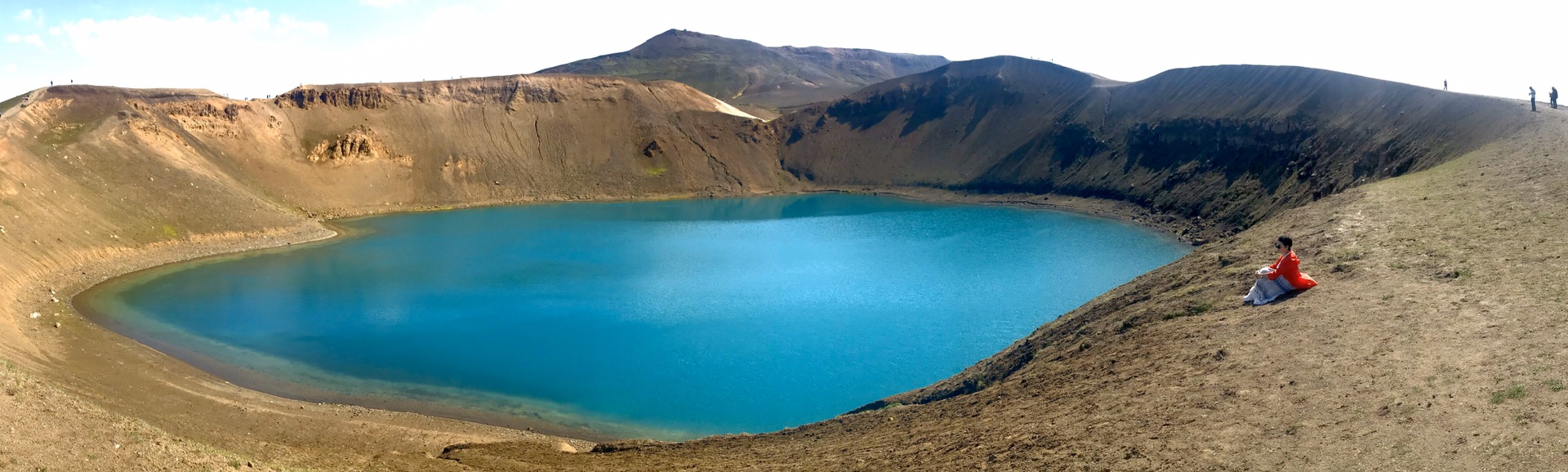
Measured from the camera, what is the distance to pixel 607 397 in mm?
22453

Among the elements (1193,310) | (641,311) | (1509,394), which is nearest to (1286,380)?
(1509,394)

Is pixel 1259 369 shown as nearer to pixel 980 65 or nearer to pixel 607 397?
pixel 607 397

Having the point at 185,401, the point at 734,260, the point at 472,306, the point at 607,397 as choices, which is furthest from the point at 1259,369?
the point at 734,260

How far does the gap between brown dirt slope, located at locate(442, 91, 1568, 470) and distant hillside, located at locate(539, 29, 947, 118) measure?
10927 cm

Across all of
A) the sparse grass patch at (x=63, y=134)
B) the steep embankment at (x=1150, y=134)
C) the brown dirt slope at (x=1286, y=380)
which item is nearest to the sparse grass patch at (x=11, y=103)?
the sparse grass patch at (x=63, y=134)

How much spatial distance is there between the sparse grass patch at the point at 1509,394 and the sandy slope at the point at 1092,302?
6 cm

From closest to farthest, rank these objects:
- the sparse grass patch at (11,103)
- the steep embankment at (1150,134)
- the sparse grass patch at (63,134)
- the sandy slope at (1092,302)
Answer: the sandy slope at (1092,302), the steep embankment at (1150,134), the sparse grass patch at (63,134), the sparse grass patch at (11,103)

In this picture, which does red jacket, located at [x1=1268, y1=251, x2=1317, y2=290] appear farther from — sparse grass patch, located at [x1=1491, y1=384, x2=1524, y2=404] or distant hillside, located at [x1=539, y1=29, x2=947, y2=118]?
distant hillside, located at [x1=539, y1=29, x2=947, y2=118]

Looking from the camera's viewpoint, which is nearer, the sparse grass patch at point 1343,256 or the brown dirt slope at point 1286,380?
the brown dirt slope at point 1286,380

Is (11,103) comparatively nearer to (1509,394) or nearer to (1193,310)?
(1193,310)

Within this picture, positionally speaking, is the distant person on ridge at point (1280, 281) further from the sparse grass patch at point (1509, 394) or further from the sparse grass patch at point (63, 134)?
the sparse grass patch at point (63, 134)

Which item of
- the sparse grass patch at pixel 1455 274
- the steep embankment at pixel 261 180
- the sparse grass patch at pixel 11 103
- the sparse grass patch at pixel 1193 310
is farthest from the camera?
the sparse grass patch at pixel 11 103

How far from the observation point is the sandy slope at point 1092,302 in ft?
34.5

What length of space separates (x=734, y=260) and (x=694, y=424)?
21.4 metres
